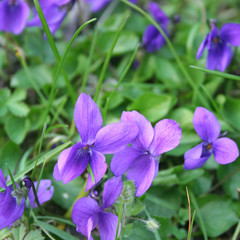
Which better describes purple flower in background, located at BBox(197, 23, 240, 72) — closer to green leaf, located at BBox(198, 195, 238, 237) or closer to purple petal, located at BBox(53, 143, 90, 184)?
green leaf, located at BBox(198, 195, 238, 237)

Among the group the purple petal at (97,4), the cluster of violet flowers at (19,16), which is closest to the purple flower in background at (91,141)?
the cluster of violet flowers at (19,16)

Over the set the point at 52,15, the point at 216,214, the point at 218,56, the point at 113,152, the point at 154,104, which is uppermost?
the point at 52,15

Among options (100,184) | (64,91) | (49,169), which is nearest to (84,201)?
(100,184)

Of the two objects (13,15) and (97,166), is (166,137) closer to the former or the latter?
(97,166)

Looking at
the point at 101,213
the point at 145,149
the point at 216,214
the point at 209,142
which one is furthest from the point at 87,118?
the point at 216,214

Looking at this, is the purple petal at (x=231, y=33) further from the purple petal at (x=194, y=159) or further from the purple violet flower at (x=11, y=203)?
the purple violet flower at (x=11, y=203)

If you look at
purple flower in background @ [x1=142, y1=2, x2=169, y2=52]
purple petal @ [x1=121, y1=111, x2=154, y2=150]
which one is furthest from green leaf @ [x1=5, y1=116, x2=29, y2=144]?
purple flower in background @ [x1=142, y1=2, x2=169, y2=52]
